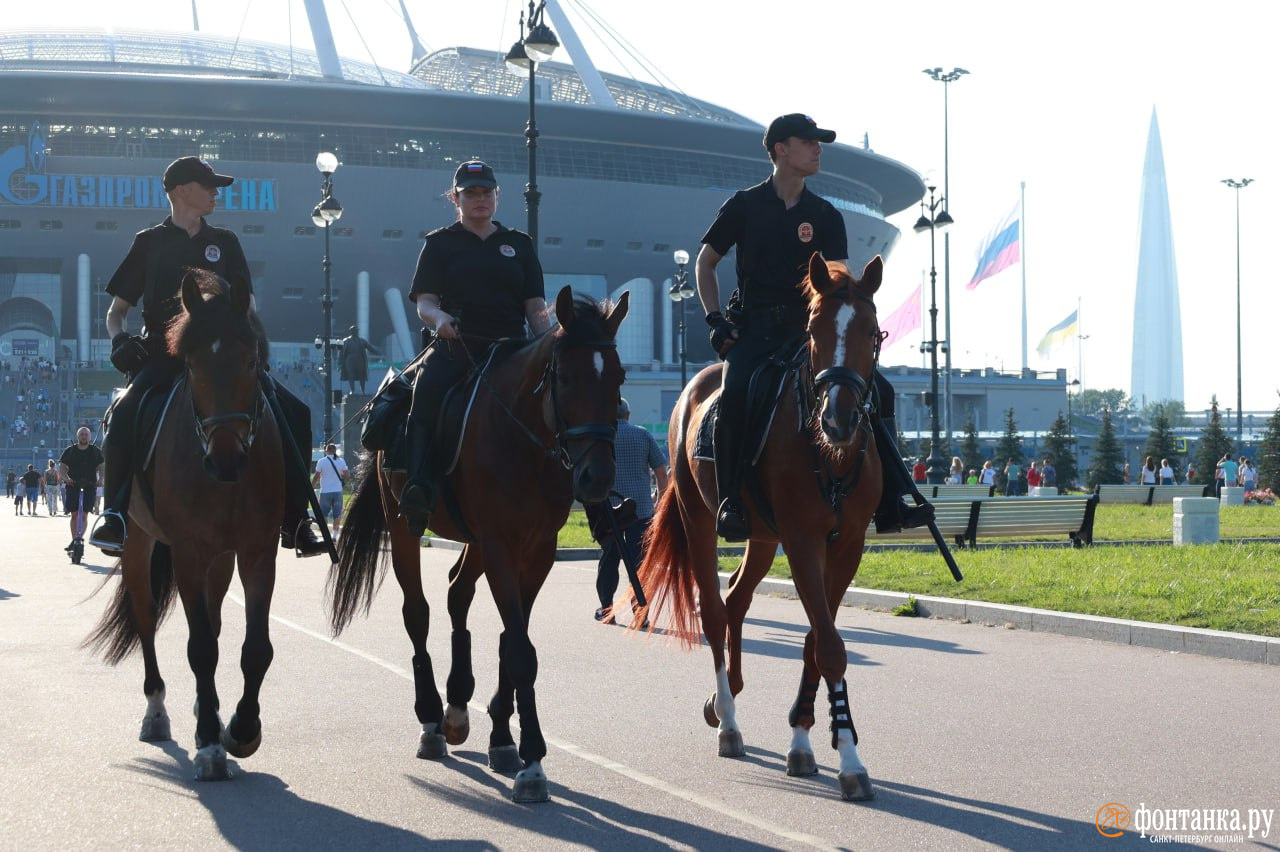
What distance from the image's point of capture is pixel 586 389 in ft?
20.4

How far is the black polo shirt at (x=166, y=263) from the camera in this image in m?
7.79

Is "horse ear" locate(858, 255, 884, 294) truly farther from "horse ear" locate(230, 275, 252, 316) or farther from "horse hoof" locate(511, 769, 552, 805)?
"horse ear" locate(230, 275, 252, 316)

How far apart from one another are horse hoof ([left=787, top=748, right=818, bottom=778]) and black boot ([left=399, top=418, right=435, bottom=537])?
1.98m

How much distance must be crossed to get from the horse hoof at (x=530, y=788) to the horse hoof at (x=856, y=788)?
120cm

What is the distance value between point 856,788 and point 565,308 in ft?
7.34

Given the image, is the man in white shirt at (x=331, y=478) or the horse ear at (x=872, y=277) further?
the man in white shirt at (x=331, y=478)

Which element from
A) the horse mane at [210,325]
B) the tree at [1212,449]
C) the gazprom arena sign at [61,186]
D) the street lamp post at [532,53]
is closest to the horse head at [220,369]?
the horse mane at [210,325]

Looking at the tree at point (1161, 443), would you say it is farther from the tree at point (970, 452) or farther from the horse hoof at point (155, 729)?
the horse hoof at point (155, 729)

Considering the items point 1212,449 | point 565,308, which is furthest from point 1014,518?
point 1212,449

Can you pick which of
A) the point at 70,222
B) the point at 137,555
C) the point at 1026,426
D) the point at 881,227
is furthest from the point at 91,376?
the point at 137,555

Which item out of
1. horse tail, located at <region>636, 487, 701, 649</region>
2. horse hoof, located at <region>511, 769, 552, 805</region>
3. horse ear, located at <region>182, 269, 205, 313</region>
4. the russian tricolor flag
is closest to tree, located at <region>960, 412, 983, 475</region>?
the russian tricolor flag

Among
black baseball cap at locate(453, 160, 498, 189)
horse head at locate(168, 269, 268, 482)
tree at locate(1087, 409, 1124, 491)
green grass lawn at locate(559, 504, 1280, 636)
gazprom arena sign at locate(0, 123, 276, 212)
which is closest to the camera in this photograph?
horse head at locate(168, 269, 268, 482)

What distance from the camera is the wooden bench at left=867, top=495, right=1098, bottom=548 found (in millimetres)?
21000

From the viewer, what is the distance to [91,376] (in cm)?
9494
